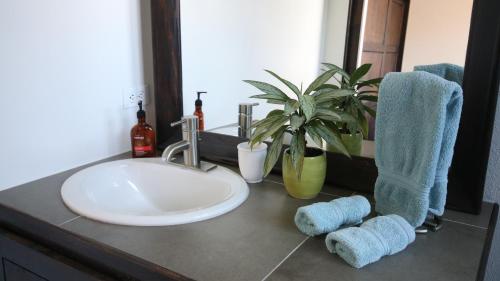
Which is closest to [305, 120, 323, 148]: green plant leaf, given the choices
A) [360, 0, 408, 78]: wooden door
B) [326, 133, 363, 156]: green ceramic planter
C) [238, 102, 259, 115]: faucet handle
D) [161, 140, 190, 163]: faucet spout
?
[326, 133, 363, 156]: green ceramic planter

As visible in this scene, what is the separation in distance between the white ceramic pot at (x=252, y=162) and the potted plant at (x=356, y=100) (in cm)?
24

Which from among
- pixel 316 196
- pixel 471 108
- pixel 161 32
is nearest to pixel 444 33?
pixel 471 108

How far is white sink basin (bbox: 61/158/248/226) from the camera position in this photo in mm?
1108

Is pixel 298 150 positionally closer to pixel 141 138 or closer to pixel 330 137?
pixel 330 137

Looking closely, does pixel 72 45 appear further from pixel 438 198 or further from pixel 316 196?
pixel 438 198

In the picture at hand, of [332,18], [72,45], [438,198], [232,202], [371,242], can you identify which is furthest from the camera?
[72,45]

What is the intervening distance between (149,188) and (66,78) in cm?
43

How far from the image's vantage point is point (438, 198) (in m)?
0.88

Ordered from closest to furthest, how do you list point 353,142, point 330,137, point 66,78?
point 330,137, point 353,142, point 66,78

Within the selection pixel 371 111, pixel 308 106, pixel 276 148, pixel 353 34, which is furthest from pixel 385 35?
Result: pixel 276 148

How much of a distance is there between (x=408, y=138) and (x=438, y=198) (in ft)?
0.49

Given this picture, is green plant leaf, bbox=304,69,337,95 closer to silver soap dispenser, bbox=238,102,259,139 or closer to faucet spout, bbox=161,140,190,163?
silver soap dispenser, bbox=238,102,259,139

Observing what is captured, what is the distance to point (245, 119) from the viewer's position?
132cm

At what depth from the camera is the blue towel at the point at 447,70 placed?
0.94 m
